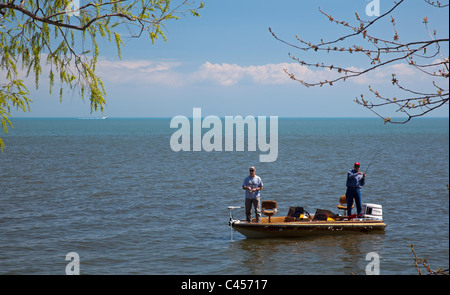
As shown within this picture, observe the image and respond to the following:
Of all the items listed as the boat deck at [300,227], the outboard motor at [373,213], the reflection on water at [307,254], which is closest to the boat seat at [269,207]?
the boat deck at [300,227]

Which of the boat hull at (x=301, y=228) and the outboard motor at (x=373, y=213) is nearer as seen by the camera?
the boat hull at (x=301, y=228)

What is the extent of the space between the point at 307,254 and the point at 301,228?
144 centimetres

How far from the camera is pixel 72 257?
47.2 feet

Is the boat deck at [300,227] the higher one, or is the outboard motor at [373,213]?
the outboard motor at [373,213]

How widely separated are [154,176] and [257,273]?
23662 millimetres

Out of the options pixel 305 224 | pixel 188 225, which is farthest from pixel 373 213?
pixel 188 225

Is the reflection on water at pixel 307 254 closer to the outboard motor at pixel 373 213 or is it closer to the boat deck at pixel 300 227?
the boat deck at pixel 300 227

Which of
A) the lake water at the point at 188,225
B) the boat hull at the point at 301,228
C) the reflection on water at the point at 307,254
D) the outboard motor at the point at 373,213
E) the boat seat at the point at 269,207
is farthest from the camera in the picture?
the outboard motor at the point at 373,213

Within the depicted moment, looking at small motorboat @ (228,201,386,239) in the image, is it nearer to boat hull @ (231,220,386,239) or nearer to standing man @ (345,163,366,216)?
boat hull @ (231,220,386,239)

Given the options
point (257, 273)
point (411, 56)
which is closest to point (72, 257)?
point (257, 273)

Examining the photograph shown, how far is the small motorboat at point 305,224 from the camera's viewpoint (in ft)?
52.8

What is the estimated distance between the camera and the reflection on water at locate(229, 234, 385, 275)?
44.6ft

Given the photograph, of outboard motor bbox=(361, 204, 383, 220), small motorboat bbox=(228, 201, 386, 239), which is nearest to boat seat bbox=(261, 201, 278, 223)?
small motorboat bbox=(228, 201, 386, 239)
